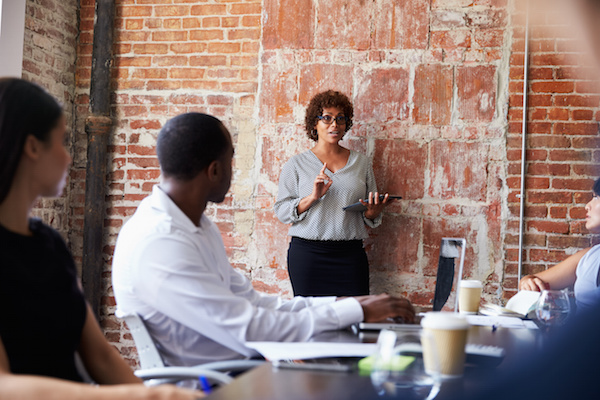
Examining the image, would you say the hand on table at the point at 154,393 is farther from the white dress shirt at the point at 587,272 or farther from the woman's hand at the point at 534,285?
the white dress shirt at the point at 587,272

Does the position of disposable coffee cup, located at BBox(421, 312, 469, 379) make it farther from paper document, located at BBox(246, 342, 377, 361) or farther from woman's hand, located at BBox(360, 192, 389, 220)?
woman's hand, located at BBox(360, 192, 389, 220)

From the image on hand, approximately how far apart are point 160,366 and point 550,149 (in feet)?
10.4

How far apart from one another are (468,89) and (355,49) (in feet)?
2.67

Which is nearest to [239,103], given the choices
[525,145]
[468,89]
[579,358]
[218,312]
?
[468,89]

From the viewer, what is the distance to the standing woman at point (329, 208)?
394 centimetres

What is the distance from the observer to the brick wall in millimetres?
4059

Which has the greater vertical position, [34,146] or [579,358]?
[34,146]

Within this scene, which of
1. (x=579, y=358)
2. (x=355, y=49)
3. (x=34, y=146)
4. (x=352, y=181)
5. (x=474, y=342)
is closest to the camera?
(x=579, y=358)

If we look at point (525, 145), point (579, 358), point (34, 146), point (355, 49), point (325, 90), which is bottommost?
point (579, 358)

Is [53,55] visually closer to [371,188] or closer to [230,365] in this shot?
[371,188]

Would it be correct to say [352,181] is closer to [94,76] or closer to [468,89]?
[468,89]

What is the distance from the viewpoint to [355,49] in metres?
4.30

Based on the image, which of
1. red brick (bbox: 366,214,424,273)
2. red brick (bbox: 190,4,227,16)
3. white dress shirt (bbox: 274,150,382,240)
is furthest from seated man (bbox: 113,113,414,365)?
red brick (bbox: 190,4,227,16)

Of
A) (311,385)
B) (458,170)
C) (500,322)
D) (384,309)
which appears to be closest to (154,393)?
(311,385)
